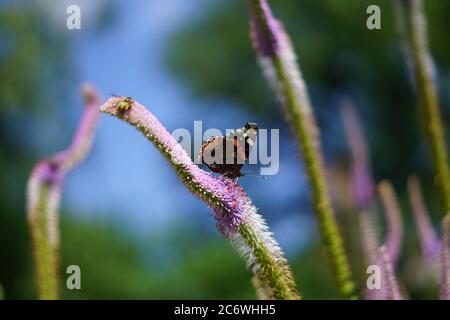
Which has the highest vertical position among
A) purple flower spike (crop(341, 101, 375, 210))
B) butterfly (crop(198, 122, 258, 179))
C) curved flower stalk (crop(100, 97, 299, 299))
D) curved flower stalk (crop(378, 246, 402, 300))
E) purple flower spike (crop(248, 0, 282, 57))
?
purple flower spike (crop(248, 0, 282, 57))

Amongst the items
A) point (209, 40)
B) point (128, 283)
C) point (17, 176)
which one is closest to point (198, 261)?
point (128, 283)

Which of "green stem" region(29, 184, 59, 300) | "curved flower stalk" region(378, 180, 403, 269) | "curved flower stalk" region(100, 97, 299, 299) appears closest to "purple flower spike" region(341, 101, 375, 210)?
"curved flower stalk" region(378, 180, 403, 269)

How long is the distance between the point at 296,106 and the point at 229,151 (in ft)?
0.71

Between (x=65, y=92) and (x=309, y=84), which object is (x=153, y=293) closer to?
(x=65, y=92)

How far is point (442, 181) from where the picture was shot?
1615mm

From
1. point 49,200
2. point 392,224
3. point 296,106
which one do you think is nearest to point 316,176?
point 296,106

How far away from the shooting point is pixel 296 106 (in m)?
1.58

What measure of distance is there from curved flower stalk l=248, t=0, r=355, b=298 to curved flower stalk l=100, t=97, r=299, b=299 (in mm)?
261

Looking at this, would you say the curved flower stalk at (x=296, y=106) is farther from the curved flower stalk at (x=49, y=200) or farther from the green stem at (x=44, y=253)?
the green stem at (x=44, y=253)

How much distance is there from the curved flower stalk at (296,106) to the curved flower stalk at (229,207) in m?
0.26

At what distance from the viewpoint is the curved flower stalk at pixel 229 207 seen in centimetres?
121

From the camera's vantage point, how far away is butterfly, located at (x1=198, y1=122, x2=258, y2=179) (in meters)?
1.42

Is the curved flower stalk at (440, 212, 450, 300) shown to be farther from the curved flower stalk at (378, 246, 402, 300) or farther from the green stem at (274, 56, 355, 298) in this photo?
the green stem at (274, 56, 355, 298)
